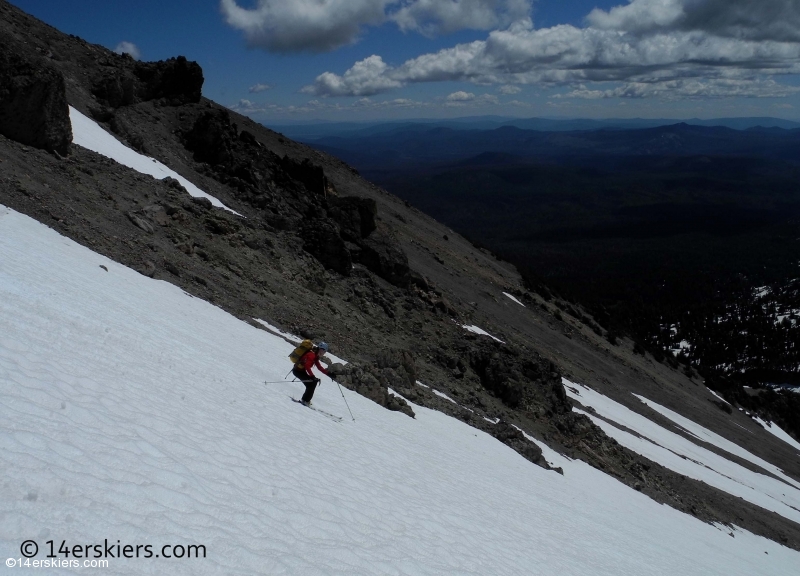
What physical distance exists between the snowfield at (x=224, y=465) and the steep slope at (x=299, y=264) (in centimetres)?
226

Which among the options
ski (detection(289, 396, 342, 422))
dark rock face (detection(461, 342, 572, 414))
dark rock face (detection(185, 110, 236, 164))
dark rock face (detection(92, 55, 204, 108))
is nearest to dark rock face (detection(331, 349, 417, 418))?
ski (detection(289, 396, 342, 422))

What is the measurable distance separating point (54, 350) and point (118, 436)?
8.90ft

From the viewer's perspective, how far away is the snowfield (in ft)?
18.2

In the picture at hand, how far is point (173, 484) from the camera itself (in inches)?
250

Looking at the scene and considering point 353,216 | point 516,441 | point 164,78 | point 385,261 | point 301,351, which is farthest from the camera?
point 164,78

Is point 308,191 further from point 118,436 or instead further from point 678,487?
point 118,436

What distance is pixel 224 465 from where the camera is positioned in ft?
25.1

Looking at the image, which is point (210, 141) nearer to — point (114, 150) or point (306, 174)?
point (306, 174)

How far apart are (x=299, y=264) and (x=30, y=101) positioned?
12841 millimetres

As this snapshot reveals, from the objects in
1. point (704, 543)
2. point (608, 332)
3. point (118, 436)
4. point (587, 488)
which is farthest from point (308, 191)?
point (608, 332)

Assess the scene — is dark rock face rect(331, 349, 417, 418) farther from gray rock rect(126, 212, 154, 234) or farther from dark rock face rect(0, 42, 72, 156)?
dark rock face rect(0, 42, 72, 156)

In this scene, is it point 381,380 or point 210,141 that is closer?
point 381,380

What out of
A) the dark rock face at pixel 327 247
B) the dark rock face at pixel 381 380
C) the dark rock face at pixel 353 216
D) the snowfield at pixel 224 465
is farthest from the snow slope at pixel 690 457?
the dark rock face at pixel 353 216

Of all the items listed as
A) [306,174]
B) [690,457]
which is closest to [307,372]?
[306,174]
